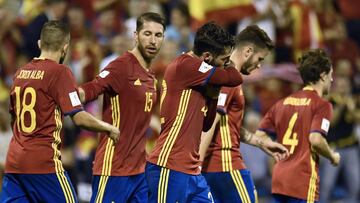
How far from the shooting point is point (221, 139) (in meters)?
10.3

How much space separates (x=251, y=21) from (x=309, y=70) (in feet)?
21.7

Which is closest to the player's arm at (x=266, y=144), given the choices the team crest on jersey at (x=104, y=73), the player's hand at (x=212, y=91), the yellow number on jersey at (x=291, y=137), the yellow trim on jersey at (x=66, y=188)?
the yellow number on jersey at (x=291, y=137)

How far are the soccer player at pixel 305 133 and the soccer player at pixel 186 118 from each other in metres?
1.21

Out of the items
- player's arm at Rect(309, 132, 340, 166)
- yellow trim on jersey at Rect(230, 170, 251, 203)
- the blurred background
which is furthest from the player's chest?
the blurred background

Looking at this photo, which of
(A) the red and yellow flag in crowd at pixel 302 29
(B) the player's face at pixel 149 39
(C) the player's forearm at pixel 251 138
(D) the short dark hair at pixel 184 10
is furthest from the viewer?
(A) the red and yellow flag in crowd at pixel 302 29

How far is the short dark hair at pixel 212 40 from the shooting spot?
937 cm

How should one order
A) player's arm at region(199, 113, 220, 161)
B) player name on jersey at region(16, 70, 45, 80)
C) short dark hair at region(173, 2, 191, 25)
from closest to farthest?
player name on jersey at region(16, 70, 45, 80), player's arm at region(199, 113, 220, 161), short dark hair at region(173, 2, 191, 25)

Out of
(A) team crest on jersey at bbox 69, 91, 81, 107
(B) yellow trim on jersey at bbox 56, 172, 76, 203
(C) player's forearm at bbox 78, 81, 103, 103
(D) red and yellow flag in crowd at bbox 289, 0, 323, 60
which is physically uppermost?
(D) red and yellow flag in crowd at bbox 289, 0, 323, 60

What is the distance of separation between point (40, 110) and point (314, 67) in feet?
9.68

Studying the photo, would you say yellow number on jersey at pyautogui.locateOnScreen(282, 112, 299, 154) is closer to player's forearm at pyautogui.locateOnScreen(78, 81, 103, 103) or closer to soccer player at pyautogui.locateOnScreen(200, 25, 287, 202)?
soccer player at pyautogui.locateOnScreen(200, 25, 287, 202)

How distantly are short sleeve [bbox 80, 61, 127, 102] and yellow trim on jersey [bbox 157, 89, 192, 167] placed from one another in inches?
27.9

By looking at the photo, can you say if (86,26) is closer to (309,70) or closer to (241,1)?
(241,1)

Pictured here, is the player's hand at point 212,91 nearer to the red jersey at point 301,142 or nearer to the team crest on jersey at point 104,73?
the team crest on jersey at point 104,73

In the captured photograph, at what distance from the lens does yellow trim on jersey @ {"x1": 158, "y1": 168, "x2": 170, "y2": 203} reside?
927 cm
